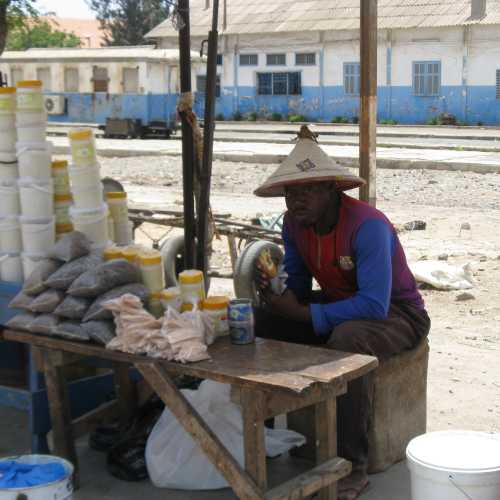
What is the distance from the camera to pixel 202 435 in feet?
11.2

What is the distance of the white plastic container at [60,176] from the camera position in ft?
14.6

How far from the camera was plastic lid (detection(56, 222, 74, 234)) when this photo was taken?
14.6ft

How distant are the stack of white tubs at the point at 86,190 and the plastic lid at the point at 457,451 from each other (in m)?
1.74

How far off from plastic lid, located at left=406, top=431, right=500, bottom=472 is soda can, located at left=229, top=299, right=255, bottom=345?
2.57 feet

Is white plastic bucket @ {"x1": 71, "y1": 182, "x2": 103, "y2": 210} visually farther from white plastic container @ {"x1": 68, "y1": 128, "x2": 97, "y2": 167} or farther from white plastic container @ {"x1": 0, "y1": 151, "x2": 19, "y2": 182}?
white plastic container @ {"x1": 0, "y1": 151, "x2": 19, "y2": 182}

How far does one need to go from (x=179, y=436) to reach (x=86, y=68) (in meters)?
30.1

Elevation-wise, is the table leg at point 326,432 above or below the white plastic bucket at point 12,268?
below

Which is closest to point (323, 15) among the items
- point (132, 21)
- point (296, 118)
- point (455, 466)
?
point (296, 118)

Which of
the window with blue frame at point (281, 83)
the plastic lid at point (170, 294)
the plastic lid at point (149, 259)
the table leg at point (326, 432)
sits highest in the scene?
the window with blue frame at point (281, 83)

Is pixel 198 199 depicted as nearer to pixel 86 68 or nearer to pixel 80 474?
pixel 80 474

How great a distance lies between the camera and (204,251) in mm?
5457

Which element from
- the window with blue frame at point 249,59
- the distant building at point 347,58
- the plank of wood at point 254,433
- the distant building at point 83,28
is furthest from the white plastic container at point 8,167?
the distant building at point 83,28

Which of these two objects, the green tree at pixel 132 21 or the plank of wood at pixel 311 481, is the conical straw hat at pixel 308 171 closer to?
the plank of wood at pixel 311 481

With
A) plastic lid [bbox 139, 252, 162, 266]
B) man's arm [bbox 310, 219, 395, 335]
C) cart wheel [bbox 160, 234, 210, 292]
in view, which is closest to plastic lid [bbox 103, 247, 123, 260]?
plastic lid [bbox 139, 252, 162, 266]
